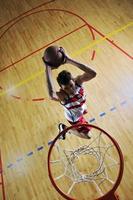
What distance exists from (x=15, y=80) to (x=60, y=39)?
1.17m

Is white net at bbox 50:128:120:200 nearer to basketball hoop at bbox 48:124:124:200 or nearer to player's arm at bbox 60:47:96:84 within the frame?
basketball hoop at bbox 48:124:124:200


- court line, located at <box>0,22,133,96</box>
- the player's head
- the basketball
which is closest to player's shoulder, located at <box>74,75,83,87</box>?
the player's head

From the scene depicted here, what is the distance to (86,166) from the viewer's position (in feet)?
14.6

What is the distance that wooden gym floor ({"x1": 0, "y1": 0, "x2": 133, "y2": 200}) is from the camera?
15.3 feet

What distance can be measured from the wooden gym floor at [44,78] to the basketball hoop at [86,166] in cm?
16

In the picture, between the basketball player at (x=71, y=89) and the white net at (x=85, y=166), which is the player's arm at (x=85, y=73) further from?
the white net at (x=85, y=166)

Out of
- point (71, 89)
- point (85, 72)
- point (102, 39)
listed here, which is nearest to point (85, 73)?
point (85, 72)

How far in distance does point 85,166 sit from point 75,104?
90cm

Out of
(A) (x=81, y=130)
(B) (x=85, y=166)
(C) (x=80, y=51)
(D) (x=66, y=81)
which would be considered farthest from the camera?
(C) (x=80, y=51)

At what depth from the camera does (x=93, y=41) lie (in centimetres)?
600

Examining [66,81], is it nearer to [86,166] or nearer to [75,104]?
[75,104]

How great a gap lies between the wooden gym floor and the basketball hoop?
162 millimetres

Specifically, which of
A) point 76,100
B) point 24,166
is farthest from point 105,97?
point 24,166

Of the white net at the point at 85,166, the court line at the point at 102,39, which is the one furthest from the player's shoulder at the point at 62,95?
the court line at the point at 102,39
